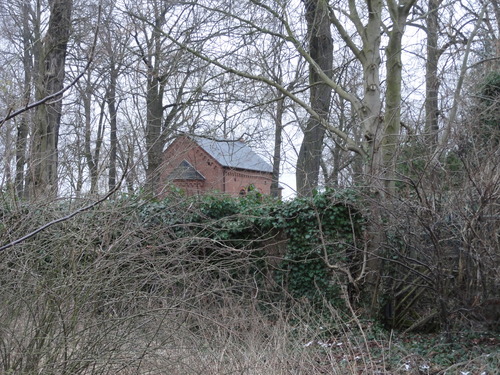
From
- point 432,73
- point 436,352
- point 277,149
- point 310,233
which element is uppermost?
point 432,73

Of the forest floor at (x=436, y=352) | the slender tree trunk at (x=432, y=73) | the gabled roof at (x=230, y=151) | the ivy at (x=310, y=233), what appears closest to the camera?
the forest floor at (x=436, y=352)

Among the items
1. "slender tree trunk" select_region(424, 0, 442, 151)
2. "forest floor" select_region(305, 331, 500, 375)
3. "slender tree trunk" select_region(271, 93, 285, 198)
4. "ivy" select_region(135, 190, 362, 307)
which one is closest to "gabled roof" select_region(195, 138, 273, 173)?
"slender tree trunk" select_region(271, 93, 285, 198)

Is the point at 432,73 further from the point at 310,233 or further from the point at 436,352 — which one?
the point at 436,352

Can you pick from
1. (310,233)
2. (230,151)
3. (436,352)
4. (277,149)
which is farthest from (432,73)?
(230,151)

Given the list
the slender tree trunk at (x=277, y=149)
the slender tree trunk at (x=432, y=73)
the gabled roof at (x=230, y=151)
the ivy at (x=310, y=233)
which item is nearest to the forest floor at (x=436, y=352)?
the ivy at (x=310, y=233)

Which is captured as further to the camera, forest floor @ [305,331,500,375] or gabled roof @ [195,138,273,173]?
gabled roof @ [195,138,273,173]

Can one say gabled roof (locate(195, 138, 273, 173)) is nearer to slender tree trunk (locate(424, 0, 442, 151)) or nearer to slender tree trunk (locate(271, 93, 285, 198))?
slender tree trunk (locate(271, 93, 285, 198))

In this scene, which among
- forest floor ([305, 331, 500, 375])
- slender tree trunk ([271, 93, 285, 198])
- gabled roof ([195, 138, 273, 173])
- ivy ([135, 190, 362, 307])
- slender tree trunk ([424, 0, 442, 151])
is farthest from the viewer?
gabled roof ([195, 138, 273, 173])

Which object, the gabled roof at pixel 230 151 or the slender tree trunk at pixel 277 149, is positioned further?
the gabled roof at pixel 230 151

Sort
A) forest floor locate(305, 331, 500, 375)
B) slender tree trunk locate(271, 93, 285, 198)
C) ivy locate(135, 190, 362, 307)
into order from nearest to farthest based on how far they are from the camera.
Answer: forest floor locate(305, 331, 500, 375)
ivy locate(135, 190, 362, 307)
slender tree trunk locate(271, 93, 285, 198)

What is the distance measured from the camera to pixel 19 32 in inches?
672

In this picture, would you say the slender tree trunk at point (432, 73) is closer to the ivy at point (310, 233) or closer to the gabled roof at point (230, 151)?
the ivy at point (310, 233)

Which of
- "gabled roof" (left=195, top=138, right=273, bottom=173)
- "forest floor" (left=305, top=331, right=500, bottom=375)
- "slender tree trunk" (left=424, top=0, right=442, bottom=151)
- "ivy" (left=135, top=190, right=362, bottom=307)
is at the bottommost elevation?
"forest floor" (left=305, top=331, right=500, bottom=375)

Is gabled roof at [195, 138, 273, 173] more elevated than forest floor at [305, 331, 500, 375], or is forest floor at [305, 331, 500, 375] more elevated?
gabled roof at [195, 138, 273, 173]
